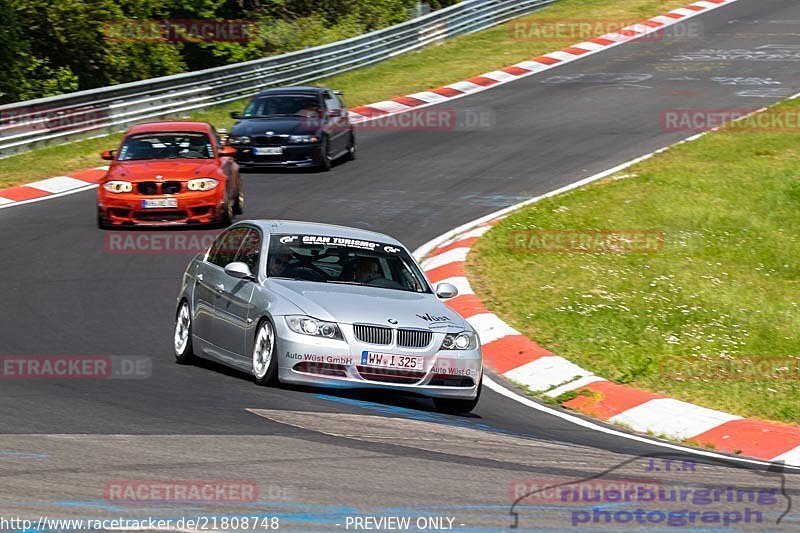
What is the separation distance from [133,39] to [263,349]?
23272mm

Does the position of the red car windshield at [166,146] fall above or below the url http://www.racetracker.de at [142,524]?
below

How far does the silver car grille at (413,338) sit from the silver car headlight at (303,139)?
41.9 feet

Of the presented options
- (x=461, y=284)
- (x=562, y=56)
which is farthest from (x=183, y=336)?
(x=562, y=56)

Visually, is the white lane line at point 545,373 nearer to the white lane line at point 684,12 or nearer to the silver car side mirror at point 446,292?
the silver car side mirror at point 446,292

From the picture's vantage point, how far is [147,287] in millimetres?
15109

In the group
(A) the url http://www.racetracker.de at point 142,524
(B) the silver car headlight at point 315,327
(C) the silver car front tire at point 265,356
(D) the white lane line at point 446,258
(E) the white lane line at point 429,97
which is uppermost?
(A) the url http://www.racetracker.de at point 142,524

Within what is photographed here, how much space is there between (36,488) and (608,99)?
24252 mm

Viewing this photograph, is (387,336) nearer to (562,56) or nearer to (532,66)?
(532,66)

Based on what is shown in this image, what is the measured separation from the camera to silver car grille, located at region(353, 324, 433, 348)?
33.9 ft

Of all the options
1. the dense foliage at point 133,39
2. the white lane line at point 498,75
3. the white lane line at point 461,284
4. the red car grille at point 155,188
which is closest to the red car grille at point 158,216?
the red car grille at point 155,188

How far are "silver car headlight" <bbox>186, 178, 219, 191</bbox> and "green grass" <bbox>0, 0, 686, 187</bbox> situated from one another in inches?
184

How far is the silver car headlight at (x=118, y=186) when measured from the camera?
18.2 meters

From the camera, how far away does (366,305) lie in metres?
10.6

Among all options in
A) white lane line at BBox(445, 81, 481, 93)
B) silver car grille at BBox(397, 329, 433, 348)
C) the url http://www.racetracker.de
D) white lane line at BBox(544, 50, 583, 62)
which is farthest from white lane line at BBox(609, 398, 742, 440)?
white lane line at BBox(544, 50, 583, 62)
